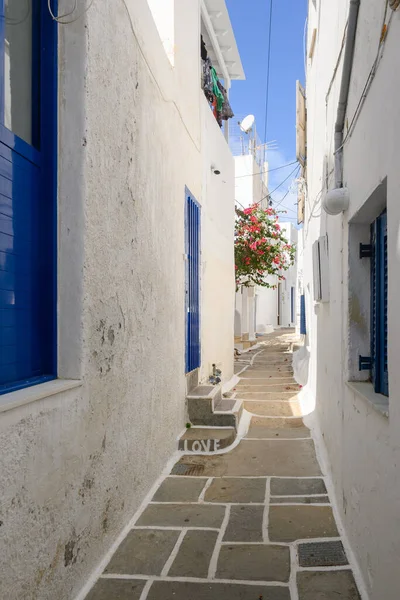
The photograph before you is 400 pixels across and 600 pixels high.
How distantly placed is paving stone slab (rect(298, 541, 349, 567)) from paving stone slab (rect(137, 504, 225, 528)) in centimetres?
71

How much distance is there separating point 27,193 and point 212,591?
2.38m

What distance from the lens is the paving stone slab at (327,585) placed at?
2.87 meters

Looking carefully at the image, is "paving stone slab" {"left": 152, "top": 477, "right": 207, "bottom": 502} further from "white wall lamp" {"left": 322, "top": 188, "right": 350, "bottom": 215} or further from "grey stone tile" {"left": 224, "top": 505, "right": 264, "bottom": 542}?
"white wall lamp" {"left": 322, "top": 188, "right": 350, "bottom": 215}

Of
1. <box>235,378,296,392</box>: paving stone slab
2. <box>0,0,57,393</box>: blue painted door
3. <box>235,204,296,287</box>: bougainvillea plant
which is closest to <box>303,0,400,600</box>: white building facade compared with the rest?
<box>0,0,57,393</box>: blue painted door

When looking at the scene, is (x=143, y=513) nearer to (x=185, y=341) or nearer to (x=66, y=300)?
(x=66, y=300)

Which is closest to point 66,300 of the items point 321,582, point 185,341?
point 321,582

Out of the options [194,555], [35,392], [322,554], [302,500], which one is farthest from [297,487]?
[35,392]

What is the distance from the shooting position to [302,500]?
4.25 m

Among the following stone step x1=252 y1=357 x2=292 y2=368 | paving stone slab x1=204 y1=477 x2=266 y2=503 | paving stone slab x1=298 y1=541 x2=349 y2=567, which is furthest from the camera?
stone step x1=252 y1=357 x2=292 y2=368

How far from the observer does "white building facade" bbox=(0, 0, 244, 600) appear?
7.86 feet

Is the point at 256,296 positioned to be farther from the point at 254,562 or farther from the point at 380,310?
the point at 254,562

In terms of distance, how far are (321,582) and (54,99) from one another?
3.08 m

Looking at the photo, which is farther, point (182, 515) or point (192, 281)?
point (192, 281)

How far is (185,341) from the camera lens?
248 inches
